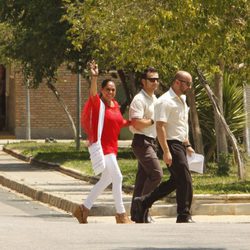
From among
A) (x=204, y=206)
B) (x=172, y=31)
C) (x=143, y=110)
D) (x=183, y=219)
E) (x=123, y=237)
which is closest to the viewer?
(x=123, y=237)

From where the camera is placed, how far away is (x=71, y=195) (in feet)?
67.7

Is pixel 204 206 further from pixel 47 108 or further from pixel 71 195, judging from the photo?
pixel 47 108

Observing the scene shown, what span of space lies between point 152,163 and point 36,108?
33.1 metres

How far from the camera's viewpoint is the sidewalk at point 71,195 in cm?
1825

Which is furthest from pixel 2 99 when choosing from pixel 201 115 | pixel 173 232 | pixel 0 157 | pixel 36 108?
pixel 173 232

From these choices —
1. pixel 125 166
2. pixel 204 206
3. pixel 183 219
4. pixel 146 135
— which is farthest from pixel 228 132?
pixel 183 219

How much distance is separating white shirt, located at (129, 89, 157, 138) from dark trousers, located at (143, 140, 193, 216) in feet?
2.16

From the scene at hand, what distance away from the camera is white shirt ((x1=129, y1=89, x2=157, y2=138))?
16281mm

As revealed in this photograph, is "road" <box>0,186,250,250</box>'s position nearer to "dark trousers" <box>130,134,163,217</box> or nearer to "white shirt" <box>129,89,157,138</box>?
"dark trousers" <box>130,134,163,217</box>

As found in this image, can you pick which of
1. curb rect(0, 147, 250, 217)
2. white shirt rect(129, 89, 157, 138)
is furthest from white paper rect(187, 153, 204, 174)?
curb rect(0, 147, 250, 217)

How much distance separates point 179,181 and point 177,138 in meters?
0.52

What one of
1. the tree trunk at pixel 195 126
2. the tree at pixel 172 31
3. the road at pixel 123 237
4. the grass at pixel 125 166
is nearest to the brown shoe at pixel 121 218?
the road at pixel 123 237

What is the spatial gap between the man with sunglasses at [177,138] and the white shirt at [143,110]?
466 millimetres

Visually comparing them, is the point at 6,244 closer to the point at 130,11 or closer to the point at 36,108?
the point at 130,11
